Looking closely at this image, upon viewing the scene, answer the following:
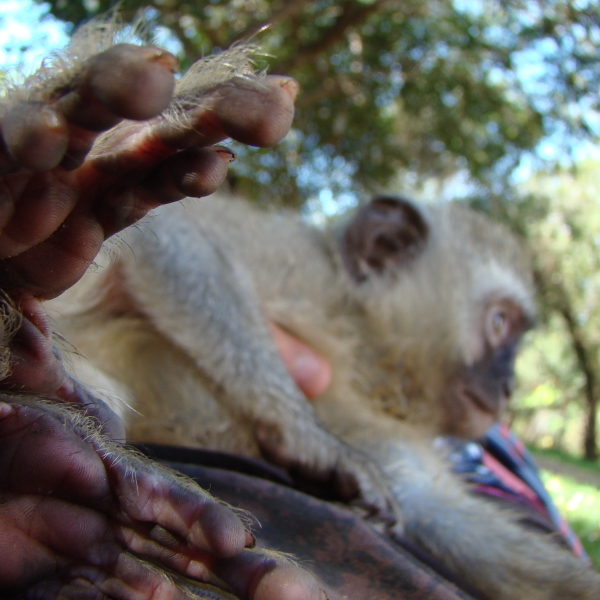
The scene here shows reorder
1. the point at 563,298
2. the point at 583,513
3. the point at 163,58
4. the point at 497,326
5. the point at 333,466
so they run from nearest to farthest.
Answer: the point at 163,58 → the point at 333,466 → the point at 497,326 → the point at 583,513 → the point at 563,298

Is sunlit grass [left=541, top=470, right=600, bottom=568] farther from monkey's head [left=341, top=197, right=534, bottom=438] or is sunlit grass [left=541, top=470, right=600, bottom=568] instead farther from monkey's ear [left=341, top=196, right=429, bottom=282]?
monkey's ear [left=341, top=196, right=429, bottom=282]

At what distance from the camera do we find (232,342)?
2.38 metres

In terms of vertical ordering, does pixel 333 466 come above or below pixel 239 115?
below

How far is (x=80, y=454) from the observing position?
91 centimetres

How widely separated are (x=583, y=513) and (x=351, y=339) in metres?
3.42

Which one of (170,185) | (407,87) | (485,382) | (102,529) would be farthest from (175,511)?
(407,87)

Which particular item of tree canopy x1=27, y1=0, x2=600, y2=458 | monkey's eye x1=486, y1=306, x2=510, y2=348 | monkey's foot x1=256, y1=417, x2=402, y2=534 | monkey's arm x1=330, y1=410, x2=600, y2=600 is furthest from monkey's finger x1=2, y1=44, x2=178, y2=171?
tree canopy x1=27, y1=0, x2=600, y2=458

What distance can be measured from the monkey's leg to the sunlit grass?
192 cm

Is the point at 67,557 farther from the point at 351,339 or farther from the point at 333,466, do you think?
the point at 351,339

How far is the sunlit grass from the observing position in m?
3.98

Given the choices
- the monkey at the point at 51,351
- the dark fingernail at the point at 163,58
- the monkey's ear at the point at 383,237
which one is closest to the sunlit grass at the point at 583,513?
the monkey's ear at the point at 383,237

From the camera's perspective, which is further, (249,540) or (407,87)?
(407,87)

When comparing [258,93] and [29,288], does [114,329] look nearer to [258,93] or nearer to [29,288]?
[29,288]

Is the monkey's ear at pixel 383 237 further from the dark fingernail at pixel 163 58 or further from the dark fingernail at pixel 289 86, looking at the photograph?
the dark fingernail at pixel 163 58
